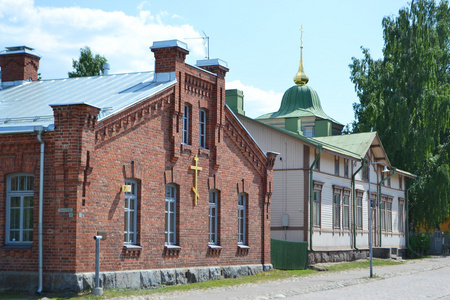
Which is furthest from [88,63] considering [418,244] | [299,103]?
[418,244]

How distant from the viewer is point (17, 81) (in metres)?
25.9

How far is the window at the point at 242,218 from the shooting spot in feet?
86.7

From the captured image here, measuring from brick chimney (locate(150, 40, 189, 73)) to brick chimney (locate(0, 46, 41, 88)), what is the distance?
6145 millimetres

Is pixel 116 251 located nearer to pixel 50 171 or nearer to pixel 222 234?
pixel 50 171

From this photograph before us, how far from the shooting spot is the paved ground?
18797 millimetres

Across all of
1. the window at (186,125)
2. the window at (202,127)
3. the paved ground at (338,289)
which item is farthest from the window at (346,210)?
the window at (186,125)

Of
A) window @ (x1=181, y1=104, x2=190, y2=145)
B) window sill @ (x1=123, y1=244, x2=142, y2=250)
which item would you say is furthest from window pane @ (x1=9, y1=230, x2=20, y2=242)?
window @ (x1=181, y1=104, x2=190, y2=145)

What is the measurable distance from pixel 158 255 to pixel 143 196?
1.97 metres

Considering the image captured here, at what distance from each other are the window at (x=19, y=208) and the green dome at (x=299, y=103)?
39915 millimetres

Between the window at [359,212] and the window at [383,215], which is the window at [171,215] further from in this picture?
the window at [383,215]

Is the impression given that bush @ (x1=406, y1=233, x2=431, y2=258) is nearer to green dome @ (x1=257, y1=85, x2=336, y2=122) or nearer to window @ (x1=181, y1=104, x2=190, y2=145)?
green dome @ (x1=257, y1=85, x2=336, y2=122)

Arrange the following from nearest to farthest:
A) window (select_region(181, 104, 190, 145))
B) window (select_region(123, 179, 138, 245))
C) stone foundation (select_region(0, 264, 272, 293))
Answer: stone foundation (select_region(0, 264, 272, 293)) → window (select_region(123, 179, 138, 245)) → window (select_region(181, 104, 190, 145))

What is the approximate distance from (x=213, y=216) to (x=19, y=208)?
803 cm

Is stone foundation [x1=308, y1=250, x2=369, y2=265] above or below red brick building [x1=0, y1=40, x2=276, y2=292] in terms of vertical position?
below
